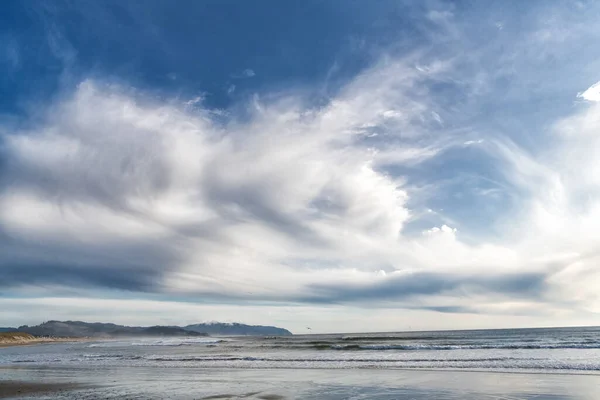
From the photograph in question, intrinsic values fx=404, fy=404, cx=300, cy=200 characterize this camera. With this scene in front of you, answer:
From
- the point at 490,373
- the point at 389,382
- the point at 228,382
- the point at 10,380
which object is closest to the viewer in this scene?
the point at 389,382

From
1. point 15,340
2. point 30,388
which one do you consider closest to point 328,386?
point 30,388

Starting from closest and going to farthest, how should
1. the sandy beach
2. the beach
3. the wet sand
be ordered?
1. the beach
2. the wet sand
3. the sandy beach

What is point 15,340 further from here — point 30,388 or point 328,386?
point 328,386

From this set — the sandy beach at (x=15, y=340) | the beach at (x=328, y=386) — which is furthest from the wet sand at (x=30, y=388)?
the sandy beach at (x=15, y=340)

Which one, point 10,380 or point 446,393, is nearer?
point 446,393

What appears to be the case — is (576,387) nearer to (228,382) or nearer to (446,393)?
(446,393)

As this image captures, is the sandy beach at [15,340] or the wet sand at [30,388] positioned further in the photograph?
the sandy beach at [15,340]

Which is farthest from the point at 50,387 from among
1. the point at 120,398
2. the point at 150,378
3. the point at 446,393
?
the point at 446,393

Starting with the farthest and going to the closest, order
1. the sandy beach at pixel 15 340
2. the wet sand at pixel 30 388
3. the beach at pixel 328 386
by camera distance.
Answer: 1. the sandy beach at pixel 15 340
2. the wet sand at pixel 30 388
3. the beach at pixel 328 386

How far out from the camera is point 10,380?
1017 inches

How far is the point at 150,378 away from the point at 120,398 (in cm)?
833

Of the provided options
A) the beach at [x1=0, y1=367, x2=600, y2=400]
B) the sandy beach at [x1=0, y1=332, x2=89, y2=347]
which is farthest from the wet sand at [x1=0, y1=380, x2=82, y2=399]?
the sandy beach at [x1=0, y1=332, x2=89, y2=347]

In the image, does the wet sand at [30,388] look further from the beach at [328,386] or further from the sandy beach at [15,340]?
the sandy beach at [15,340]

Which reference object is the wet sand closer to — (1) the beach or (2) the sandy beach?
(1) the beach
